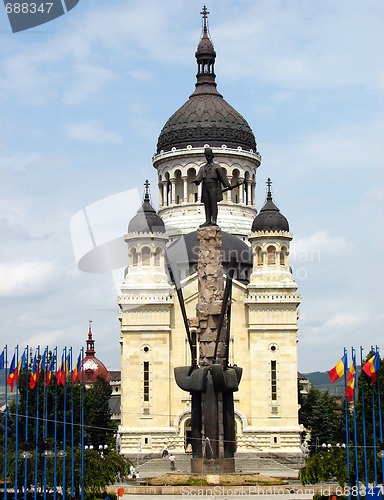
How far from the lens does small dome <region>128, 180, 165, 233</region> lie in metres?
71.9

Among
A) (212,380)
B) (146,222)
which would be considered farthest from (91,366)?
(212,380)

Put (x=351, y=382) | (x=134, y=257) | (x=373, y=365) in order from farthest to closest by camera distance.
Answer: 1. (x=134, y=257)
2. (x=373, y=365)
3. (x=351, y=382)

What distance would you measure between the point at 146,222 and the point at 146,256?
6.80ft

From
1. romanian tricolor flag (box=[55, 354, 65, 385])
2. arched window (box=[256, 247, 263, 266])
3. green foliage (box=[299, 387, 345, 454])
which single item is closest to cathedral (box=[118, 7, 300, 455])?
arched window (box=[256, 247, 263, 266])

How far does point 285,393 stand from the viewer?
70.0 meters

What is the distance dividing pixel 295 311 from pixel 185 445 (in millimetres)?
10253

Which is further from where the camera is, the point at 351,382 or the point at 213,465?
the point at 351,382

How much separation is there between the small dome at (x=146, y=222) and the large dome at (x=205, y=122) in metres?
8.98

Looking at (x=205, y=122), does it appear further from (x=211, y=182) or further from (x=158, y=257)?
(x=211, y=182)

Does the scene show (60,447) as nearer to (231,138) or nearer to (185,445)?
(185,445)

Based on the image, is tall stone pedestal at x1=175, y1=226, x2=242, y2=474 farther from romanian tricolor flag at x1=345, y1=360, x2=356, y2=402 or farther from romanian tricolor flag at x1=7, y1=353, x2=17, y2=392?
romanian tricolor flag at x1=7, y1=353, x2=17, y2=392

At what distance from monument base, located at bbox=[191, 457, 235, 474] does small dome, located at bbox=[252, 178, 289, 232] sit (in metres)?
30.7

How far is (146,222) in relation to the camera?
7219 cm

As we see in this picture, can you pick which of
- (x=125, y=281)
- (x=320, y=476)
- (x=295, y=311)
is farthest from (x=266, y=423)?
(x=320, y=476)
